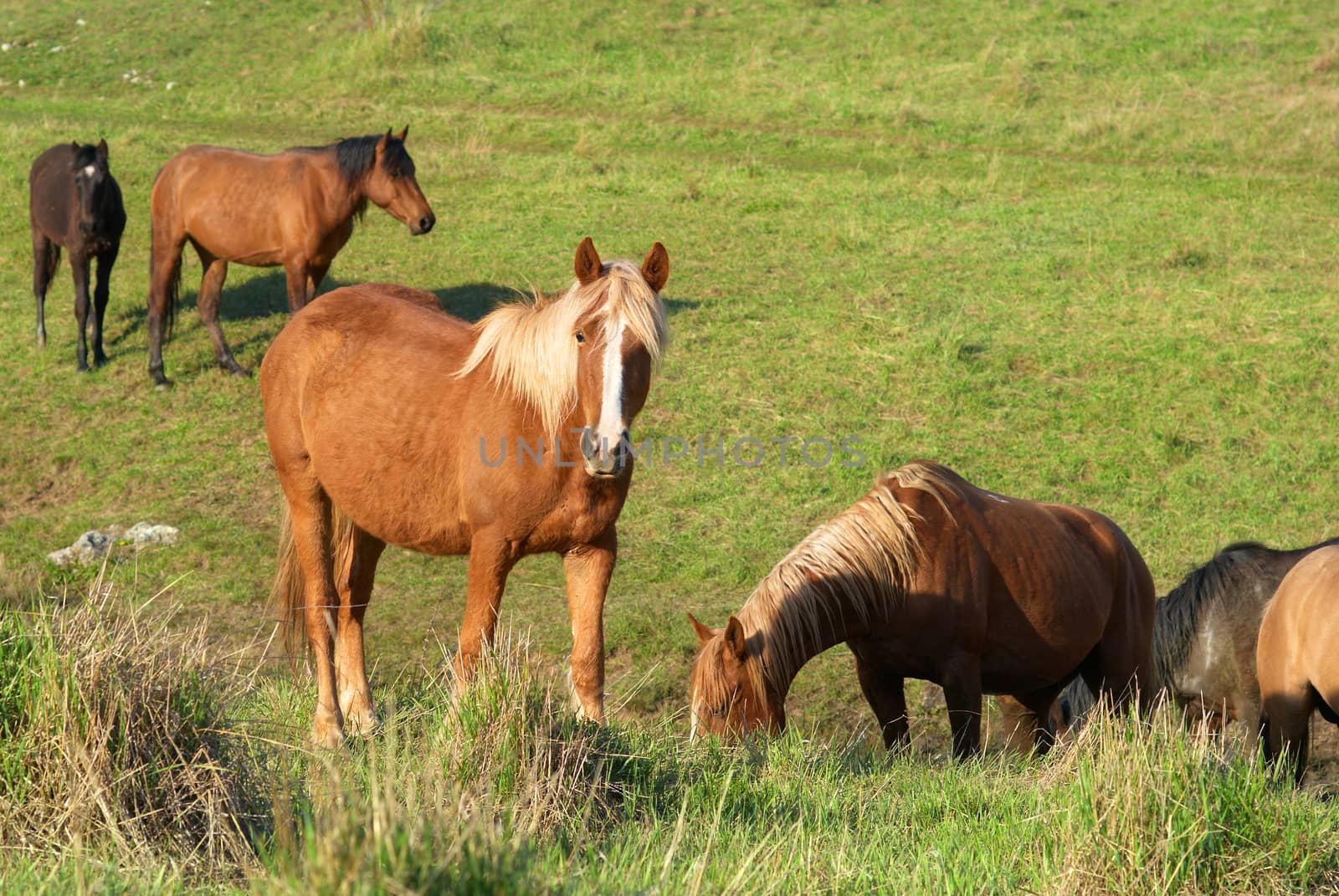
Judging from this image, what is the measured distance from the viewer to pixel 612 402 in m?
4.06

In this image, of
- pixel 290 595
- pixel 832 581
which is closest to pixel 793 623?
pixel 832 581

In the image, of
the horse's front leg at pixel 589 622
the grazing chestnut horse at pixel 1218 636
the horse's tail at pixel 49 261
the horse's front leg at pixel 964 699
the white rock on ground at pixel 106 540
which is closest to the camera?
the horse's front leg at pixel 589 622

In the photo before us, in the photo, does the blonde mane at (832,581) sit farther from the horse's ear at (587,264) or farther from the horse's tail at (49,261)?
the horse's tail at (49,261)

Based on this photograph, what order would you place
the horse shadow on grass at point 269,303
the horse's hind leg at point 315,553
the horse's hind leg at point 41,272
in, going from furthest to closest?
the horse shadow on grass at point 269,303 < the horse's hind leg at point 41,272 < the horse's hind leg at point 315,553

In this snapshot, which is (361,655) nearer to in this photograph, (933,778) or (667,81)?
(933,778)

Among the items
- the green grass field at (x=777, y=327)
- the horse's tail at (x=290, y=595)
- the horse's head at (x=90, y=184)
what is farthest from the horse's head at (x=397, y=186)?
the horse's tail at (x=290, y=595)

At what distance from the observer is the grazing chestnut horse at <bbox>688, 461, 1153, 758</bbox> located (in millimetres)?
5180

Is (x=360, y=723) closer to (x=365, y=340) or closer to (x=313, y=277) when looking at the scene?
(x=365, y=340)

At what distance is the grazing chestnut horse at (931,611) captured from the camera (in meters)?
5.18

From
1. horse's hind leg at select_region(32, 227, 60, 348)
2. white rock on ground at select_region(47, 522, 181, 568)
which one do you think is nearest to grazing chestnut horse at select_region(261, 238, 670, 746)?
white rock on ground at select_region(47, 522, 181, 568)

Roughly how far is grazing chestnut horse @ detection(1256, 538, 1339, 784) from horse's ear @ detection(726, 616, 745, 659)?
2.42 meters

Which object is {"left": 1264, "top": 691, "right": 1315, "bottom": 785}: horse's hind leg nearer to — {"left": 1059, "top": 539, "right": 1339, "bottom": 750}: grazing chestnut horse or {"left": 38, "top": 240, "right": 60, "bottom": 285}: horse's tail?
{"left": 1059, "top": 539, "right": 1339, "bottom": 750}: grazing chestnut horse

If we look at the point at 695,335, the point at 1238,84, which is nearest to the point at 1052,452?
the point at 695,335

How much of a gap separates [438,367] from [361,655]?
4.05 ft
